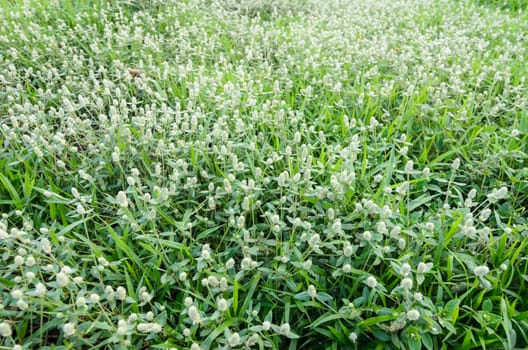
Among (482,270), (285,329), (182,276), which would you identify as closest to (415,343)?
(482,270)

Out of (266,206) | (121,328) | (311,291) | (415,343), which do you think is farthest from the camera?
(266,206)

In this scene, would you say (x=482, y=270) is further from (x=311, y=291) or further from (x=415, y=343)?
(x=311, y=291)

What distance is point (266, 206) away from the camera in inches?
90.6

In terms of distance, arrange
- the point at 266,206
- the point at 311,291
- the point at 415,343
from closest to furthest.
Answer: the point at 415,343 < the point at 311,291 < the point at 266,206

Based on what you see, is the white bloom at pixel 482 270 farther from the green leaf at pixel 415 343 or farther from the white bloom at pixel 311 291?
the white bloom at pixel 311 291

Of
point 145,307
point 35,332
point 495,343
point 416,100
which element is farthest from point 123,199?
point 416,100

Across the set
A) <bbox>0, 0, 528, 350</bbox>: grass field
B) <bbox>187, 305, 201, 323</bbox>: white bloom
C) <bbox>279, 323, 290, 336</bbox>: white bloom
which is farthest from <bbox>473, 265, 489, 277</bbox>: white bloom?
<bbox>187, 305, 201, 323</bbox>: white bloom

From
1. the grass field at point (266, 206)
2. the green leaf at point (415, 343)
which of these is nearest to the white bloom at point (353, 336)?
the grass field at point (266, 206)

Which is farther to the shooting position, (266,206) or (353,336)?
(266,206)

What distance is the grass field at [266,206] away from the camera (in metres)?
1.70

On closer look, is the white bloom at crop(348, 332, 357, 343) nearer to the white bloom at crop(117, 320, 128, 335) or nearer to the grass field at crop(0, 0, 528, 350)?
the grass field at crop(0, 0, 528, 350)

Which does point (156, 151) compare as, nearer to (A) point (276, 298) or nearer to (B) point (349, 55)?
(A) point (276, 298)

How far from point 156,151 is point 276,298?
3.77 ft

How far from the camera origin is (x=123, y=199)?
185 cm
